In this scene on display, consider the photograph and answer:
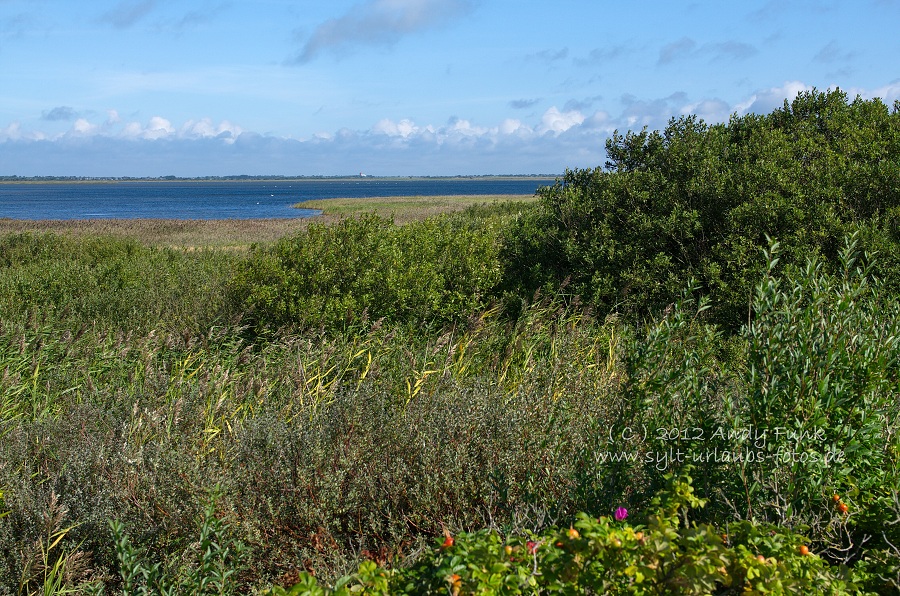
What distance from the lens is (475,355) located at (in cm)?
737

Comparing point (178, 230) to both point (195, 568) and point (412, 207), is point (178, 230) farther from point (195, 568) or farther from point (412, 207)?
point (195, 568)

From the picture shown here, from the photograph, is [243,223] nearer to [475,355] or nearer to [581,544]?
[475,355]

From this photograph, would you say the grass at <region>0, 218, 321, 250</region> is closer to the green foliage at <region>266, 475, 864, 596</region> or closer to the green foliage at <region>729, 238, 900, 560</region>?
the green foliage at <region>729, 238, 900, 560</region>

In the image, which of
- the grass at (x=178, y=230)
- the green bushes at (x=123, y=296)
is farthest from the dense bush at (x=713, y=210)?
the grass at (x=178, y=230)

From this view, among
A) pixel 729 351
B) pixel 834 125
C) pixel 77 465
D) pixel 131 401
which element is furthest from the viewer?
pixel 834 125

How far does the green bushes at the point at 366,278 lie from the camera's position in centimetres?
828

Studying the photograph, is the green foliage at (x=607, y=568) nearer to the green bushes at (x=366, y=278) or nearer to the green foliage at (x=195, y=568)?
the green foliage at (x=195, y=568)

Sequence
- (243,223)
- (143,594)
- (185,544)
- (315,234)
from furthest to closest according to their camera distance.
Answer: (243,223) → (315,234) → (185,544) → (143,594)

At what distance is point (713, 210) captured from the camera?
8641mm

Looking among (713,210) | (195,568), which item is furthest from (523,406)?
(713,210)

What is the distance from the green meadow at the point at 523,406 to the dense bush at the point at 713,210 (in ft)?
0.13

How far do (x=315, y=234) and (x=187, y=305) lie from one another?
2376mm

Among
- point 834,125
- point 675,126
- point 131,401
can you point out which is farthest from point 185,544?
point 834,125

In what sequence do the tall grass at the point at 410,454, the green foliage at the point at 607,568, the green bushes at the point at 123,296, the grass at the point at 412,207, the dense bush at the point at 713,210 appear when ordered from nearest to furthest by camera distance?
the green foliage at the point at 607,568 < the tall grass at the point at 410,454 < the dense bush at the point at 713,210 < the green bushes at the point at 123,296 < the grass at the point at 412,207
